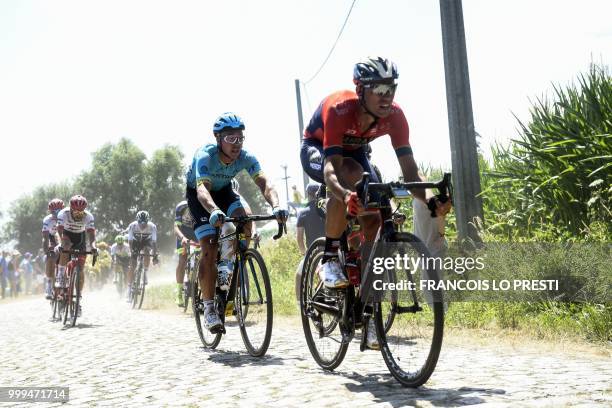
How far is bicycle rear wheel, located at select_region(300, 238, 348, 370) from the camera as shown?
614cm

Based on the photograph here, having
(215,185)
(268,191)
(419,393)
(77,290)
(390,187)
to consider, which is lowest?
(419,393)

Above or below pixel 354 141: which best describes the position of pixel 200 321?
below

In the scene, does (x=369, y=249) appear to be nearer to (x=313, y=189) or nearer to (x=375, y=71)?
(x=375, y=71)

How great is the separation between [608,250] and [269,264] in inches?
522

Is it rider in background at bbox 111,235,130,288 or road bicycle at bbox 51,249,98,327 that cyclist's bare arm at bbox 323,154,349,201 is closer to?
road bicycle at bbox 51,249,98,327

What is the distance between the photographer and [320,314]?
6.43 metres

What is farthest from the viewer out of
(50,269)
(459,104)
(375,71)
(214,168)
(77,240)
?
(50,269)

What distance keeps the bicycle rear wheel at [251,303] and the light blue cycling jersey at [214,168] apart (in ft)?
2.84

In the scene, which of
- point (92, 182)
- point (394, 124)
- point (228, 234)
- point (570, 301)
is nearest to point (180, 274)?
point (228, 234)

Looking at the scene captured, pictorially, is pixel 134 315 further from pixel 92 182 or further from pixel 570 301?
pixel 92 182

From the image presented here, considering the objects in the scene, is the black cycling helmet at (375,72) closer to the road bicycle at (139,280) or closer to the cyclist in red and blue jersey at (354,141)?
the cyclist in red and blue jersey at (354,141)

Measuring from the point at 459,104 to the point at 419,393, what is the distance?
6.58 meters

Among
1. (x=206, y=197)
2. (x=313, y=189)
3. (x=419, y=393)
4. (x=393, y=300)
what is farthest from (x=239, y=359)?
(x=313, y=189)

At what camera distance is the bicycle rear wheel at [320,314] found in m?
6.14
